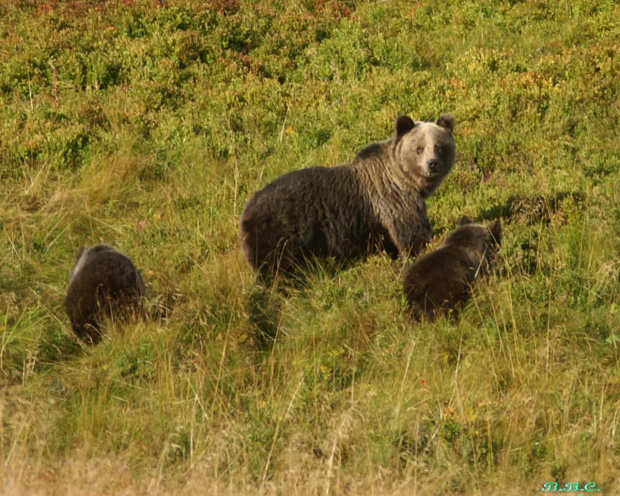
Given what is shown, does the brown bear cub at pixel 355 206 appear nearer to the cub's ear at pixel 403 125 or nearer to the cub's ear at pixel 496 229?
the cub's ear at pixel 403 125

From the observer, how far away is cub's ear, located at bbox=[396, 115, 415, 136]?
840cm

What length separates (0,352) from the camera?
21.5 feet

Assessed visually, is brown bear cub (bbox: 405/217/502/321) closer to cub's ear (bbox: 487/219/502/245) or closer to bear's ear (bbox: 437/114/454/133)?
cub's ear (bbox: 487/219/502/245)

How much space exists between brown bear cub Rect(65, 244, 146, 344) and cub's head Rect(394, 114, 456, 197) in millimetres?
2644

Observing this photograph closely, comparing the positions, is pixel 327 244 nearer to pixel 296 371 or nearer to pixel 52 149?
pixel 296 371

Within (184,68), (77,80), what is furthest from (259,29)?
(77,80)

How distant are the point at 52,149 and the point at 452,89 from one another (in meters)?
5.00

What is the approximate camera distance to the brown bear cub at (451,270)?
6.95m

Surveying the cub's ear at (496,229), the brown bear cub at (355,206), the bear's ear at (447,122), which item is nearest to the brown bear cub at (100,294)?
the brown bear cub at (355,206)

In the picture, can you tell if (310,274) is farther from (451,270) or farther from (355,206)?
(451,270)

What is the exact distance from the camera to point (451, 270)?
7129mm

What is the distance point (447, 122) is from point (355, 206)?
4.22ft

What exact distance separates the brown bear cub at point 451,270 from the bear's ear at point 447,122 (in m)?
1.27

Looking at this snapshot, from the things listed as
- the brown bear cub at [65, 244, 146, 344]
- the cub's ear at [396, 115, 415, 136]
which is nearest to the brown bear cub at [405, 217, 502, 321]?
the cub's ear at [396, 115, 415, 136]
